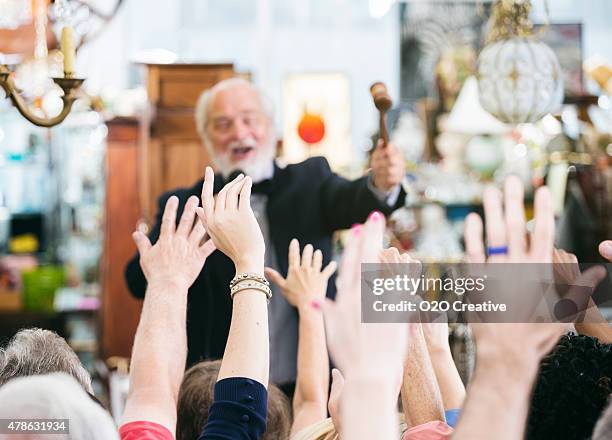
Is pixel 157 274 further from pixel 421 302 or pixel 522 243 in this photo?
pixel 522 243

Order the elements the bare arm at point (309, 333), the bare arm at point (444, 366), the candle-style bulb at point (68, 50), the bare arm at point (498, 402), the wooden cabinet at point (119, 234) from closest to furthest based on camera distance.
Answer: the bare arm at point (498, 402)
the bare arm at point (444, 366)
the bare arm at point (309, 333)
the candle-style bulb at point (68, 50)
the wooden cabinet at point (119, 234)

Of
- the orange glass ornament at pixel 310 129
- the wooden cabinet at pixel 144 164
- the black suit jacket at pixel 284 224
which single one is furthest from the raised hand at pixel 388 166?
the orange glass ornament at pixel 310 129

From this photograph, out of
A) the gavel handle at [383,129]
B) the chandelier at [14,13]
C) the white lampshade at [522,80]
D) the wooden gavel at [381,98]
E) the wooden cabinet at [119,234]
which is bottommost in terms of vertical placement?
the wooden cabinet at [119,234]

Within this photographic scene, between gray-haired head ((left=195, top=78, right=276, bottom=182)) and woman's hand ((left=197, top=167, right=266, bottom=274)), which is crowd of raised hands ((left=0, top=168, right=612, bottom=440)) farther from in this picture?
gray-haired head ((left=195, top=78, right=276, bottom=182))

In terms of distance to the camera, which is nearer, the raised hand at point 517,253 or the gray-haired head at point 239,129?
the raised hand at point 517,253

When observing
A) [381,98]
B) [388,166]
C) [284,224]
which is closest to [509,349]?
[381,98]

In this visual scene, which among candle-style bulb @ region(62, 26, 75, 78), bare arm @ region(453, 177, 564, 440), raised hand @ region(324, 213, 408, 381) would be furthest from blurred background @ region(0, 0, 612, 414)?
bare arm @ region(453, 177, 564, 440)

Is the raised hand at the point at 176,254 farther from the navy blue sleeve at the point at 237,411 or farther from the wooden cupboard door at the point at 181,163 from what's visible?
the wooden cupboard door at the point at 181,163

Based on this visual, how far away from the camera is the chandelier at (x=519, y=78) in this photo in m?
2.88

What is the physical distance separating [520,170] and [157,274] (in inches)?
161

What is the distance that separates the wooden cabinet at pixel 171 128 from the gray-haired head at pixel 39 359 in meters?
3.37

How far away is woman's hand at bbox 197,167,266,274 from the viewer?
54.1 inches

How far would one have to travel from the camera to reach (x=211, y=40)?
868cm

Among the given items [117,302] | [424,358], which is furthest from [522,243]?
[117,302]
